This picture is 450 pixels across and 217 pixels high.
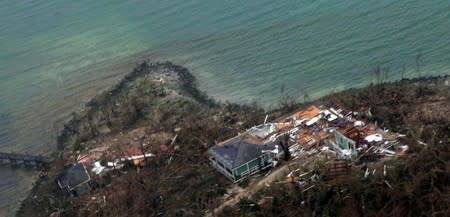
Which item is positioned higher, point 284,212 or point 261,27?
point 261,27

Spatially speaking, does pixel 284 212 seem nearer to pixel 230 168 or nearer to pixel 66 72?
pixel 230 168

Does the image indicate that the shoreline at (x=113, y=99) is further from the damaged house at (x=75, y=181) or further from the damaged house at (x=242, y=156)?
the damaged house at (x=242, y=156)

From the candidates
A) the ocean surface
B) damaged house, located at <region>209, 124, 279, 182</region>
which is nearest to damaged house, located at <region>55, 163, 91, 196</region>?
the ocean surface

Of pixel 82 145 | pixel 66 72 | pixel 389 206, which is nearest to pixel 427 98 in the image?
pixel 389 206

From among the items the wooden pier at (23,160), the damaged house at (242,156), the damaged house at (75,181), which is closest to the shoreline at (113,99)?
the wooden pier at (23,160)

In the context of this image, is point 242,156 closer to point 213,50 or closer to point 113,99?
point 113,99
